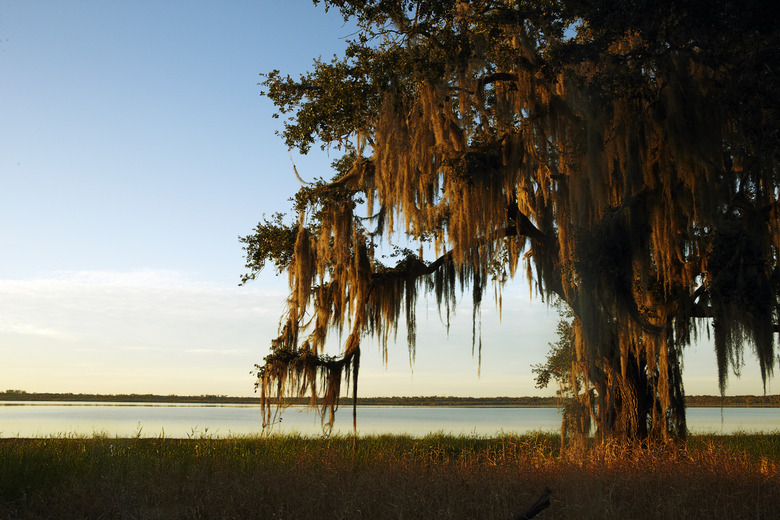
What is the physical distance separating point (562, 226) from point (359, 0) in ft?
14.9

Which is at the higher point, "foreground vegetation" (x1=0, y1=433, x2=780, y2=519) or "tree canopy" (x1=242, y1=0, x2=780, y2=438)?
"tree canopy" (x1=242, y1=0, x2=780, y2=438)

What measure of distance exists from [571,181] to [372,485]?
493 centimetres

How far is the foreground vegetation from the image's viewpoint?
7.28 meters

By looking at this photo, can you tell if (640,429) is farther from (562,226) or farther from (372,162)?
(372,162)

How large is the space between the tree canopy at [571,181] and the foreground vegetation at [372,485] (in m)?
1.39

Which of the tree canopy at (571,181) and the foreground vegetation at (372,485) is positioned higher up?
the tree canopy at (571,181)

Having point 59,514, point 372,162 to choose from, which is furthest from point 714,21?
point 59,514

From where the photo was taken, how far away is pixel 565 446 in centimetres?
1122

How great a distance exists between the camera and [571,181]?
29.8 feet

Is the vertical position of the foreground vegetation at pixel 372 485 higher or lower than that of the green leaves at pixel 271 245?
lower

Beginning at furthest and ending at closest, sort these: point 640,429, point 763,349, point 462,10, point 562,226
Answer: point 640,429 < point 462,10 < point 562,226 < point 763,349

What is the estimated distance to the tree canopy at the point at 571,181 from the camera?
7.51m

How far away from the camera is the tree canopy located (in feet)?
24.6

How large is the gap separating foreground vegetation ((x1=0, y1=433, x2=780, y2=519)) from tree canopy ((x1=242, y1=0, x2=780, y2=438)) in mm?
1389
